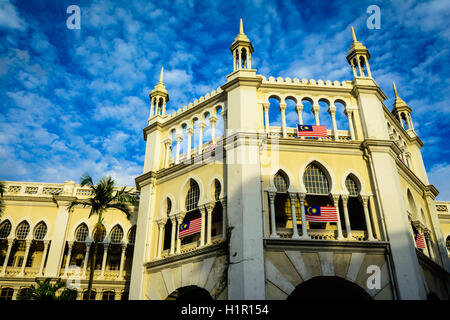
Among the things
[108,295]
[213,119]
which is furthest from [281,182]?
[108,295]

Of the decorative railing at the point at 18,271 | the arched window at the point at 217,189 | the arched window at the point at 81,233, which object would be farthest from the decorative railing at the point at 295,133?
the decorative railing at the point at 18,271

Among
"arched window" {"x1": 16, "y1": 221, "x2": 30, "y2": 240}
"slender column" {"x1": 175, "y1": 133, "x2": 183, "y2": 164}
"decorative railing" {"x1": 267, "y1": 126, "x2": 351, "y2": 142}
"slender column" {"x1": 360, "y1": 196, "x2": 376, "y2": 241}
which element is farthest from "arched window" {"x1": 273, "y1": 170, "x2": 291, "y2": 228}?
"arched window" {"x1": 16, "y1": 221, "x2": 30, "y2": 240}

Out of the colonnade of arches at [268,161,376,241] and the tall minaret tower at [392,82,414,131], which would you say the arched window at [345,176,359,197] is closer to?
the colonnade of arches at [268,161,376,241]

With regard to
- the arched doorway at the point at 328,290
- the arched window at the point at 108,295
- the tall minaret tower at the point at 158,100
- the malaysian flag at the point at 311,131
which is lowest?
the arched doorway at the point at 328,290

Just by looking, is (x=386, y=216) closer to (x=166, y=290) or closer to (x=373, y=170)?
(x=373, y=170)

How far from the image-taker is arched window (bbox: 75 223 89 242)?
29.7 metres

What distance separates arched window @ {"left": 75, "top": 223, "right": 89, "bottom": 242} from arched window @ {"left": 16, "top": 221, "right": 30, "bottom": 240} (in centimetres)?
372

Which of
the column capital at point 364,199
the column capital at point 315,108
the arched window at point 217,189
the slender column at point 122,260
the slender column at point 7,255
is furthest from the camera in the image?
the slender column at point 122,260

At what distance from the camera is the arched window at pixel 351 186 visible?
1972 centimetres

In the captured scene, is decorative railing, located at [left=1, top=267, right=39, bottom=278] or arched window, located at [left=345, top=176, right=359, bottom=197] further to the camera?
decorative railing, located at [left=1, top=267, right=39, bottom=278]

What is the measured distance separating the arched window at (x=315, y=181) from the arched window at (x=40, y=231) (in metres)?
21.2

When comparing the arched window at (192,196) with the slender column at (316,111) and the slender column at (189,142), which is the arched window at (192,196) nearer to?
the slender column at (189,142)

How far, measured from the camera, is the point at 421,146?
27578 millimetres

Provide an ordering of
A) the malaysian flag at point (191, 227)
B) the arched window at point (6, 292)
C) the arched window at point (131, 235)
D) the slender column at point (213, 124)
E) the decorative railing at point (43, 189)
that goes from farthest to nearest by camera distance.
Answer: the decorative railing at point (43, 189) < the arched window at point (131, 235) < the arched window at point (6, 292) < the slender column at point (213, 124) < the malaysian flag at point (191, 227)
